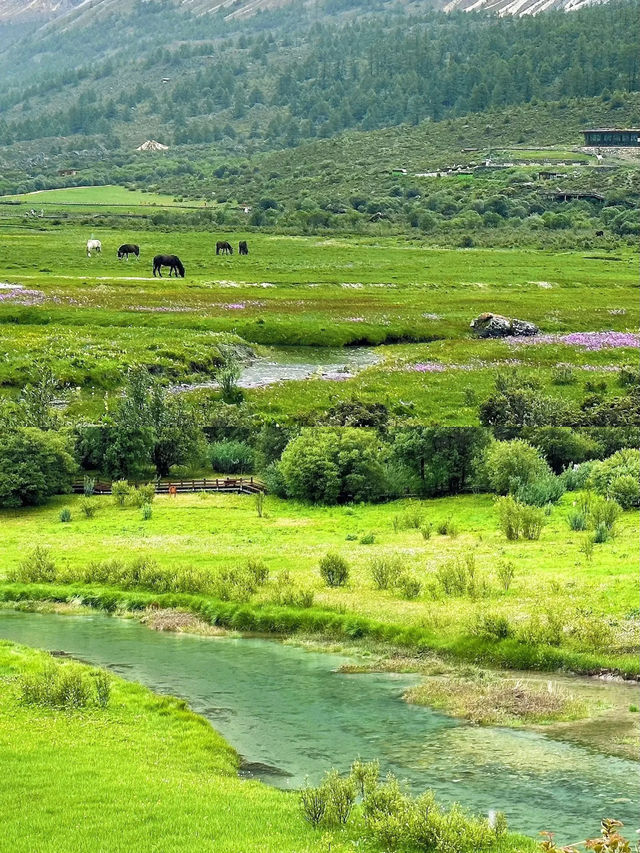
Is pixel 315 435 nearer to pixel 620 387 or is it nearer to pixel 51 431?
pixel 51 431

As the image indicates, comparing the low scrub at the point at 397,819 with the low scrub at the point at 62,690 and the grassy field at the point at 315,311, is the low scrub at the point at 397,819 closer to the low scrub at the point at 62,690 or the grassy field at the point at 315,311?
the low scrub at the point at 62,690

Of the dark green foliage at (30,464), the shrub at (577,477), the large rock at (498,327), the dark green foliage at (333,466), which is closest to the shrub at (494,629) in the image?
the shrub at (577,477)

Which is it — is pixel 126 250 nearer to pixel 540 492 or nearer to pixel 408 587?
pixel 540 492

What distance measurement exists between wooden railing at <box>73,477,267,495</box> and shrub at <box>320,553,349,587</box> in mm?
19378

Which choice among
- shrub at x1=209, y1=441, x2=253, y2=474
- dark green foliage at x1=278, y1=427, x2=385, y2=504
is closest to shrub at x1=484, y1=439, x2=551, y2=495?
dark green foliage at x1=278, y1=427, x2=385, y2=504

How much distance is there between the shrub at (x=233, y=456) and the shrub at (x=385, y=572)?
975 inches

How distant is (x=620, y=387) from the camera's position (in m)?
73.9

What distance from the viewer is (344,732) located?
33281 mm

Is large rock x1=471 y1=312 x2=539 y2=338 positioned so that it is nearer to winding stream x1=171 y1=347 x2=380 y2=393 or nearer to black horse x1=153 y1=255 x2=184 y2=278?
winding stream x1=171 y1=347 x2=380 y2=393

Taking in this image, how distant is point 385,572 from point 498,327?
46.8 meters

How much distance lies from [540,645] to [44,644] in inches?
654

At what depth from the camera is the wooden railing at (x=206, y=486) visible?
A: 6756 cm

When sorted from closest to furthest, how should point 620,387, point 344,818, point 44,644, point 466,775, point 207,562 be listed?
1. point 344,818
2. point 466,775
3. point 44,644
4. point 207,562
5. point 620,387

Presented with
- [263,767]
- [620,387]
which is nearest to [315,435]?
[620,387]
